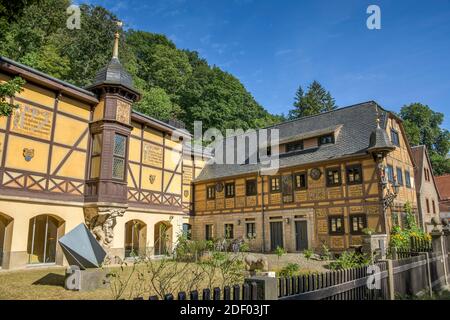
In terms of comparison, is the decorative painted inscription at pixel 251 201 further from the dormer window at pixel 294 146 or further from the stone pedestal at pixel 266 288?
the stone pedestal at pixel 266 288

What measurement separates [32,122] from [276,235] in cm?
1505

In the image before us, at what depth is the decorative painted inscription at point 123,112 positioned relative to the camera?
16250 mm

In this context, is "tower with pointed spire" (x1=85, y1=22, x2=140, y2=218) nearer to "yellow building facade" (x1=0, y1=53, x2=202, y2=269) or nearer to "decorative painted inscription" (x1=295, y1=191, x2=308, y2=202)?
"yellow building facade" (x1=0, y1=53, x2=202, y2=269)

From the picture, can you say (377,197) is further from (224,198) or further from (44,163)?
(44,163)

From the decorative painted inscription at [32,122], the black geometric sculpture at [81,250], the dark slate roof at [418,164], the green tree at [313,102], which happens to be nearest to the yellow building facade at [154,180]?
the decorative painted inscription at [32,122]

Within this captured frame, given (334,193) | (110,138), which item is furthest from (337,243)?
(110,138)

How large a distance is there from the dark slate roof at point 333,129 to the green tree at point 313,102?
31297mm

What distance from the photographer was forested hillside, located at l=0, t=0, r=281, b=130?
1130 inches

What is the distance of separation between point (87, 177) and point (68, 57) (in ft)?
73.9

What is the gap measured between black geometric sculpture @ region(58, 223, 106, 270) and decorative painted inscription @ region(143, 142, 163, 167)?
9707mm

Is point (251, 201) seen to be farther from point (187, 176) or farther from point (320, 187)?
point (187, 176)

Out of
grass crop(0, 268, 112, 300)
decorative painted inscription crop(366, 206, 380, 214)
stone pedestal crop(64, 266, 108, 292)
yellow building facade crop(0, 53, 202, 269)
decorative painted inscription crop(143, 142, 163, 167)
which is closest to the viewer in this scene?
grass crop(0, 268, 112, 300)

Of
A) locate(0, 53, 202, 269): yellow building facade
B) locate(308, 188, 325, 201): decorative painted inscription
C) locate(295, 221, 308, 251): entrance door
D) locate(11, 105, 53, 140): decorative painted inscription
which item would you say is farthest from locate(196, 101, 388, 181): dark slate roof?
locate(11, 105, 53, 140): decorative painted inscription

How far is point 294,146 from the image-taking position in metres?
22.3
